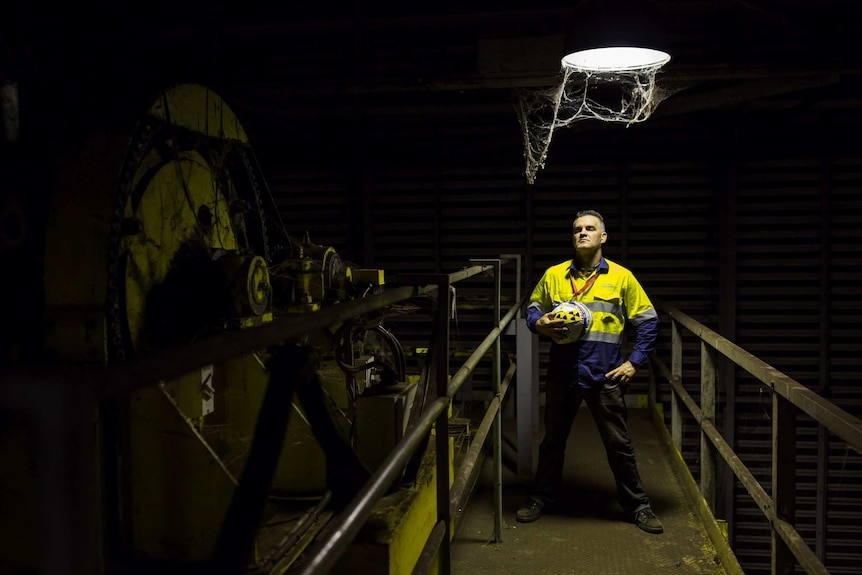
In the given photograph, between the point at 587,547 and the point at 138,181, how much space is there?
3.47 metres

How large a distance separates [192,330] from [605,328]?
2.79 metres

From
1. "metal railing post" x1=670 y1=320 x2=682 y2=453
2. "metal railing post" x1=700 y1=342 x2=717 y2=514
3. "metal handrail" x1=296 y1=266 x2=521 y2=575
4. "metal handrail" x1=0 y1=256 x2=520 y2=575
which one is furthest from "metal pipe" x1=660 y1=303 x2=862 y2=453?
"metal railing post" x1=670 y1=320 x2=682 y2=453

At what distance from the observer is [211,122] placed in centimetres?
341

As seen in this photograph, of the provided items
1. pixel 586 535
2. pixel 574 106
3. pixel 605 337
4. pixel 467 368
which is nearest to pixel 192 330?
pixel 467 368

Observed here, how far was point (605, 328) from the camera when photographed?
15.9 feet

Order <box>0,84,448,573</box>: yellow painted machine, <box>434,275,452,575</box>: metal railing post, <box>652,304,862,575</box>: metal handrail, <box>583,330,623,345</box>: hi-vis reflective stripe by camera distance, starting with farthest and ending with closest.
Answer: <box>583,330,623,345</box>: hi-vis reflective stripe → <box>434,275,452,575</box>: metal railing post → <box>0,84,448,573</box>: yellow painted machine → <box>652,304,862,575</box>: metal handrail

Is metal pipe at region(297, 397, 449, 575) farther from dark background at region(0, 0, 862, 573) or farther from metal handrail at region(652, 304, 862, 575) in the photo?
dark background at region(0, 0, 862, 573)

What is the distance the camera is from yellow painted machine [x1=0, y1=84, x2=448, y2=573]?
2453 millimetres

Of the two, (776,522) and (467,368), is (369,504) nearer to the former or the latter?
(467,368)

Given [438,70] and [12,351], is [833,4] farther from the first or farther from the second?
[12,351]

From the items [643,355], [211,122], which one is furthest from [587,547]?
[211,122]

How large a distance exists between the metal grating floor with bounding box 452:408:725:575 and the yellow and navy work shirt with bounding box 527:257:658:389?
3.27 feet

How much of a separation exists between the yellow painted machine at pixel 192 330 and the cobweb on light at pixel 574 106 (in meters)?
3.35

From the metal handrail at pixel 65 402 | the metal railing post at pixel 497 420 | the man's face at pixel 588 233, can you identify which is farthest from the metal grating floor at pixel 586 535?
the metal handrail at pixel 65 402
